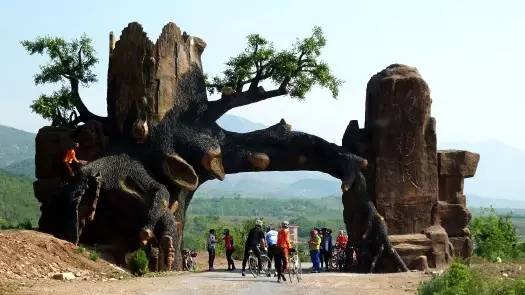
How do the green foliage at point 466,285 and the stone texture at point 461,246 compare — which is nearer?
the green foliage at point 466,285

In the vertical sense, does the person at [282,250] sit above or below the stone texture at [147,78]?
below

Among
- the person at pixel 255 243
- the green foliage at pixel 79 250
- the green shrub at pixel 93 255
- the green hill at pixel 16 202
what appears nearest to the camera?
the person at pixel 255 243

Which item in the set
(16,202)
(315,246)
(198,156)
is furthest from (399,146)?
(16,202)

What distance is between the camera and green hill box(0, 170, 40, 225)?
8625 centimetres

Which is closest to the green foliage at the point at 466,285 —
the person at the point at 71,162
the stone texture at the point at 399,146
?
the stone texture at the point at 399,146

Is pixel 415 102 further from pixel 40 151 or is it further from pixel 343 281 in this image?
pixel 40 151

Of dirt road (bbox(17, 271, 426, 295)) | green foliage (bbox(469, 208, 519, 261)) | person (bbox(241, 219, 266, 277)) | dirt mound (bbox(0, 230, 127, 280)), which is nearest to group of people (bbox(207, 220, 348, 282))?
person (bbox(241, 219, 266, 277))

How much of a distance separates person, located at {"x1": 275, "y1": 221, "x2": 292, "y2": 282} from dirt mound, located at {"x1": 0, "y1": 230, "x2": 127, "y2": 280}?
4048 millimetres

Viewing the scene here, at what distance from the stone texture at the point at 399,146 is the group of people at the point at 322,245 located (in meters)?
1.88

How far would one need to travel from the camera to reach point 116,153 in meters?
25.2

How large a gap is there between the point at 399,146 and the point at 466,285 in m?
12.0

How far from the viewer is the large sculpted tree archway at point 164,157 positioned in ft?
78.5

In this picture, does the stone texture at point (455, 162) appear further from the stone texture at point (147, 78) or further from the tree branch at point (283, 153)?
the stone texture at point (147, 78)

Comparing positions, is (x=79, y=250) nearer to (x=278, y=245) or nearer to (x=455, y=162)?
(x=278, y=245)
